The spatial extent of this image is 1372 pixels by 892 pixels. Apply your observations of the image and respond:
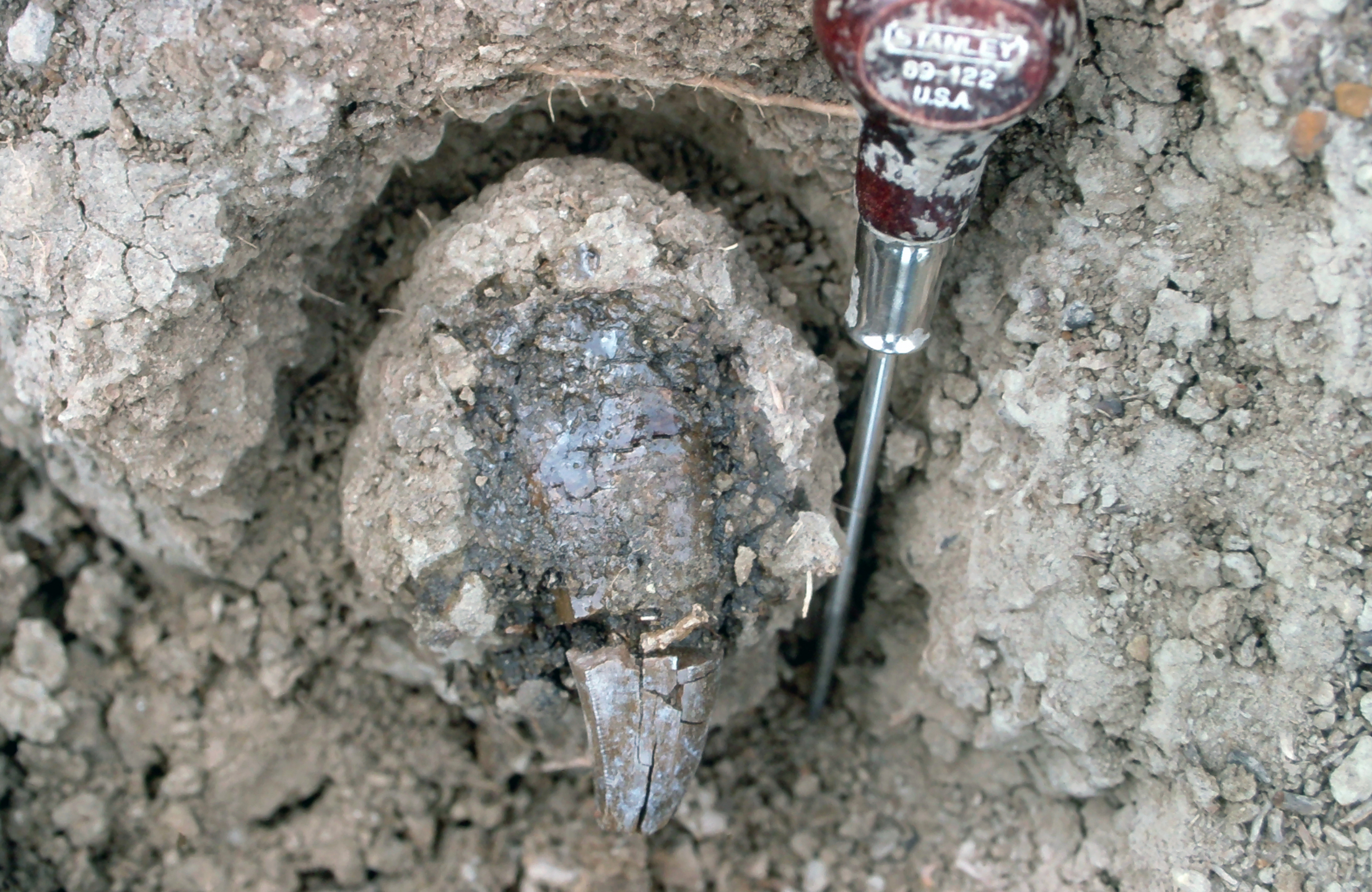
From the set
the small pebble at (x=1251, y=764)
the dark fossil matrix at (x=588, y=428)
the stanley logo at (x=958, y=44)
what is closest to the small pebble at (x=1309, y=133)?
the stanley logo at (x=958, y=44)

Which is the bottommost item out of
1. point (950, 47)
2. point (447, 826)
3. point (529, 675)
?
point (447, 826)

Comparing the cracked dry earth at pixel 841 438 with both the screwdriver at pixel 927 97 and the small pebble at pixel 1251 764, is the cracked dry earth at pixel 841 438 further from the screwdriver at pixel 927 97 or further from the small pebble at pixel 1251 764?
the screwdriver at pixel 927 97

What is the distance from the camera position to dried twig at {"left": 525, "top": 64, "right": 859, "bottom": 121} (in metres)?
1.60

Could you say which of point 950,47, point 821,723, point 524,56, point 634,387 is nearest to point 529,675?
point 634,387

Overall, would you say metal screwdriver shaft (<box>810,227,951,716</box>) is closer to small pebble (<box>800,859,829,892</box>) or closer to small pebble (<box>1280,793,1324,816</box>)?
small pebble (<box>800,859,829,892</box>)

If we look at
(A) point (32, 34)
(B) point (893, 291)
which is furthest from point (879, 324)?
(A) point (32, 34)

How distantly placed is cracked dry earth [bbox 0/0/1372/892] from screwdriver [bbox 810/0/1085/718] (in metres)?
0.24

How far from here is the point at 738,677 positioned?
79.3 inches

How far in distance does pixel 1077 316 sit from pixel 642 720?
34.9 inches

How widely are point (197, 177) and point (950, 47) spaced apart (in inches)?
40.6

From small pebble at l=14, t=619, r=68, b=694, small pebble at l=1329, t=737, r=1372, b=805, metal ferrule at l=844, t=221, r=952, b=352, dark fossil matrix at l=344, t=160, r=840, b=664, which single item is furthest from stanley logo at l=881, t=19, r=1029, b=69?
small pebble at l=14, t=619, r=68, b=694

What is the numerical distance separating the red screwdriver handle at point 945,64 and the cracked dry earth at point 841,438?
290 mm

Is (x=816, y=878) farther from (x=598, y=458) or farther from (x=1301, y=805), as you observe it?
(x=598, y=458)

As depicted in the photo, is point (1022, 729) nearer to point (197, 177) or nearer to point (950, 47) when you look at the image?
point (950, 47)
